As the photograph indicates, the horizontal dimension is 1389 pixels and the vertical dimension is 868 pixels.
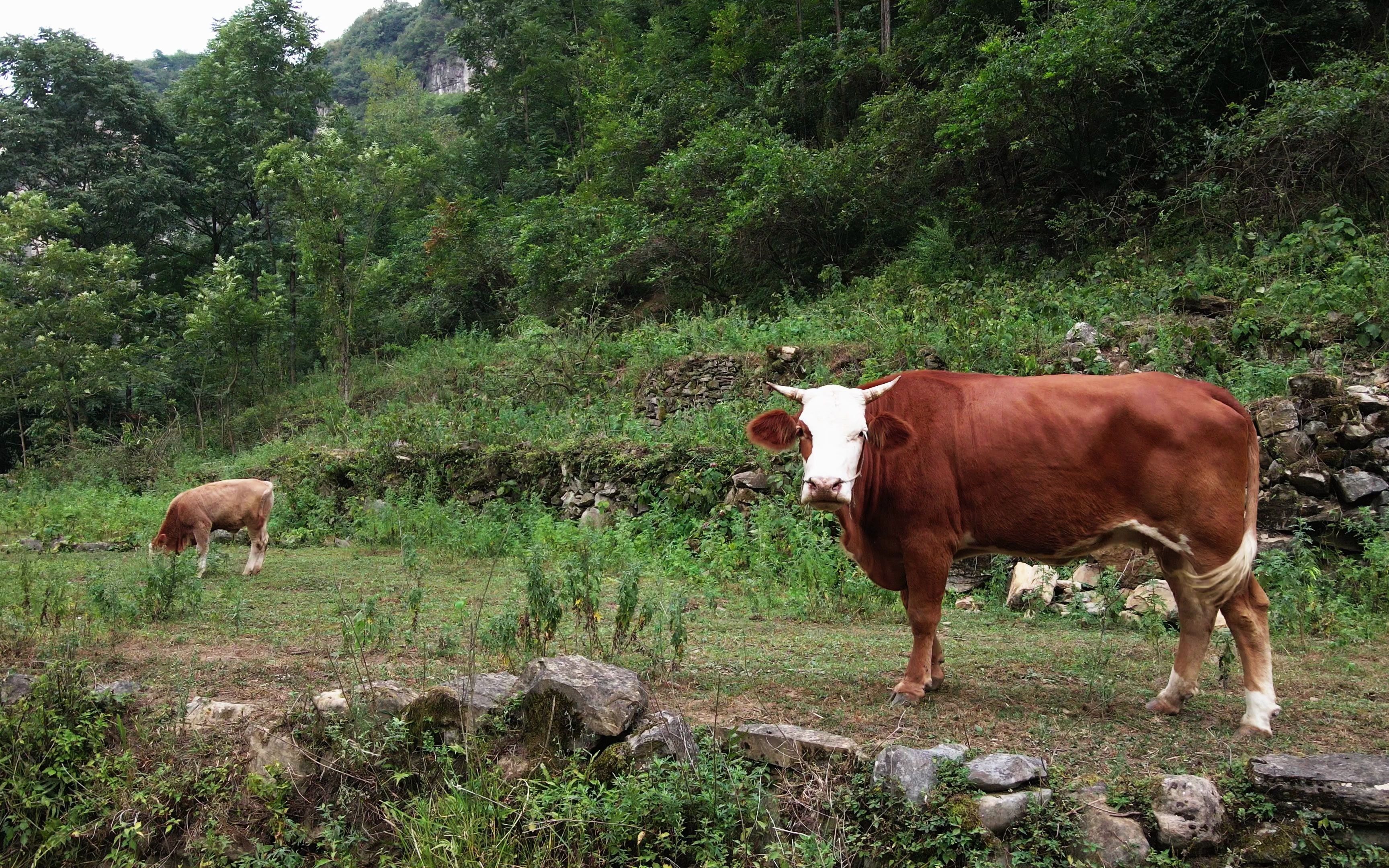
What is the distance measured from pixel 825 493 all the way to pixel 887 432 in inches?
29.2

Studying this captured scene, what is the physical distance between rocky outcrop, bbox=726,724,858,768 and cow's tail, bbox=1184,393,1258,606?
204 cm

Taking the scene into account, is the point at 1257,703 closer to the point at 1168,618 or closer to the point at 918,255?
the point at 1168,618

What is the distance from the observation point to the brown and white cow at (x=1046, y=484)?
460 cm

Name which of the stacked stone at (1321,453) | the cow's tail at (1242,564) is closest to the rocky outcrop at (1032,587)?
the stacked stone at (1321,453)

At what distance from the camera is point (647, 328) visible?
18.3 m

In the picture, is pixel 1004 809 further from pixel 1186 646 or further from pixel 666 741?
pixel 1186 646

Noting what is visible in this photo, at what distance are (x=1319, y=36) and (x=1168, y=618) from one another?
40.3ft

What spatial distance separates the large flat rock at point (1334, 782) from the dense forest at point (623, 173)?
308 inches

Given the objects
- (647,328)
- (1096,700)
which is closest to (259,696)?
(1096,700)

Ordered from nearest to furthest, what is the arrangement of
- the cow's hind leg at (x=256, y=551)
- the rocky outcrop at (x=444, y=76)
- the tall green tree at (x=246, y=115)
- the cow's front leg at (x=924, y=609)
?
the cow's front leg at (x=924, y=609) → the cow's hind leg at (x=256, y=551) → the tall green tree at (x=246, y=115) → the rocky outcrop at (x=444, y=76)

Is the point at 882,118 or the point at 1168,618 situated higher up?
Result: the point at 882,118

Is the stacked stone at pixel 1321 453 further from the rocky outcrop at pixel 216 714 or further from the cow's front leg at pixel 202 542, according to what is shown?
the cow's front leg at pixel 202 542

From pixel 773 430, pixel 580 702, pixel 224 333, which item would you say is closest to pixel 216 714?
pixel 580 702

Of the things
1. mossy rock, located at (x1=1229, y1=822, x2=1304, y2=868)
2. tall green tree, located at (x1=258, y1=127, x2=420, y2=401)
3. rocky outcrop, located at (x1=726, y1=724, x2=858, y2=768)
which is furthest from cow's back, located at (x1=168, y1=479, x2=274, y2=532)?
tall green tree, located at (x1=258, y1=127, x2=420, y2=401)
